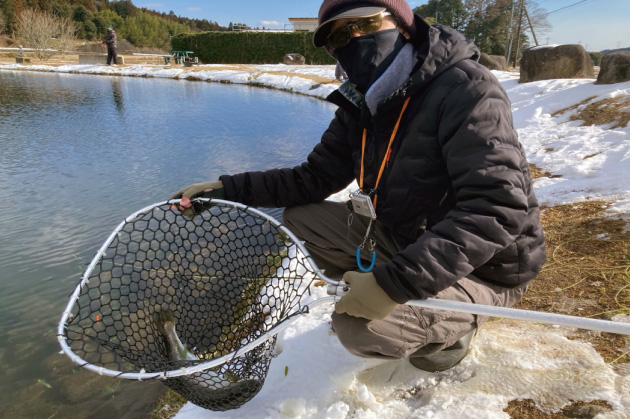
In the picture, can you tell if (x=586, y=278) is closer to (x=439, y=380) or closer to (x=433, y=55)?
(x=439, y=380)

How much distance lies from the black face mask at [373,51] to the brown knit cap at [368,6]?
5 centimetres

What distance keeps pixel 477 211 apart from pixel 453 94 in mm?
440

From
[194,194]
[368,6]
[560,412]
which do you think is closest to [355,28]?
[368,6]

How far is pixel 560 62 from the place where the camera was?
1035 cm

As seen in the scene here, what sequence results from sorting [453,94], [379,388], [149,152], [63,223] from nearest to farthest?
[453,94] → [379,388] → [63,223] → [149,152]

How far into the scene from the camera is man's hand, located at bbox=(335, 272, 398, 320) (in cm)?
139

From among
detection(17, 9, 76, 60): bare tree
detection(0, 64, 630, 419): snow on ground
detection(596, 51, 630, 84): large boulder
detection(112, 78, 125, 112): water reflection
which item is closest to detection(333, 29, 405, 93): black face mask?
detection(0, 64, 630, 419): snow on ground

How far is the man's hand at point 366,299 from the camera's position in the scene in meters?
1.39

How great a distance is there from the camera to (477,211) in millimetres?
1353

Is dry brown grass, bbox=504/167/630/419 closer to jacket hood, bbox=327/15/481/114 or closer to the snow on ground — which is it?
the snow on ground

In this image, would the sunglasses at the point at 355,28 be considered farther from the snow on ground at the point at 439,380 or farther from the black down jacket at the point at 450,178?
the snow on ground at the point at 439,380

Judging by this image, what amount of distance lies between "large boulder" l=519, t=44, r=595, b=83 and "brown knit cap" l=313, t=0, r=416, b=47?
10.5 m

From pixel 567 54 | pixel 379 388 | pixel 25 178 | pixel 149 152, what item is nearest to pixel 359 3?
pixel 379 388

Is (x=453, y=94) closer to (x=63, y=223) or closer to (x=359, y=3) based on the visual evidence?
(x=359, y=3)
